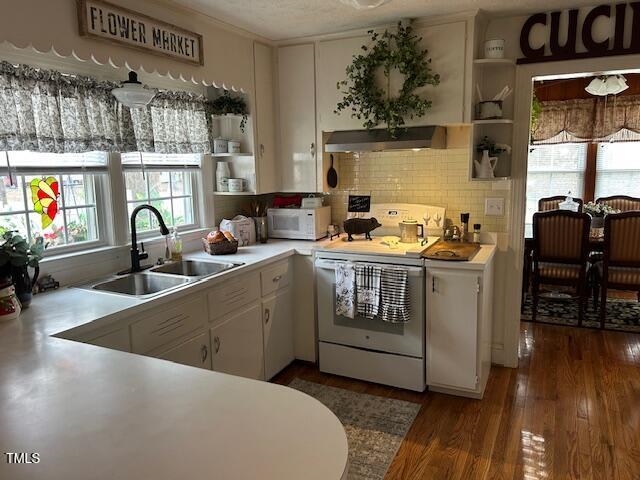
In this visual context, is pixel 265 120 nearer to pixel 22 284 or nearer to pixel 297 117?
pixel 297 117

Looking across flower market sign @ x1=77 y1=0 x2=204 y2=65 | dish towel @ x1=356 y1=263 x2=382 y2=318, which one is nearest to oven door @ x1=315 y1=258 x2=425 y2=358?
dish towel @ x1=356 y1=263 x2=382 y2=318

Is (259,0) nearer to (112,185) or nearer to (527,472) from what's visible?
(112,185)

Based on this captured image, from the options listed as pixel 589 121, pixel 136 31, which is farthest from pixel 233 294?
pixel 589 121

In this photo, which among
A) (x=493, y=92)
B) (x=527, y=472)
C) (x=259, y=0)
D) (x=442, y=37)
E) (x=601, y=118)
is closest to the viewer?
(x=527, y=472)

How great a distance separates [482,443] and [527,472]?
287 mm

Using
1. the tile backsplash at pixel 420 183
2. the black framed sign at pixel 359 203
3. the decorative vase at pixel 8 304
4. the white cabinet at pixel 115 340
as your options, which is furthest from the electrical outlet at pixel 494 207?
the decorative vase at pixel 8 304

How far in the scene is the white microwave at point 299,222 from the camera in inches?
142

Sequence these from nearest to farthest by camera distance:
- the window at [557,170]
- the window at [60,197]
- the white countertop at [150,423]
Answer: the white countertop at [150,423] → the window at [60,197] → the window at [557,170]

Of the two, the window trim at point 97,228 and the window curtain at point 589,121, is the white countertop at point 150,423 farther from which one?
the window curtain at point 589,121

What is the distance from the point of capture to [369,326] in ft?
10.4

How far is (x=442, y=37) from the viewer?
3.04m

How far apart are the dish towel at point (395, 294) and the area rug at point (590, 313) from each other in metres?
2.14

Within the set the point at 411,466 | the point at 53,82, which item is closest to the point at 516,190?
the point at 411,466

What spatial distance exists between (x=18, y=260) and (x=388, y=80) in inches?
94.0
